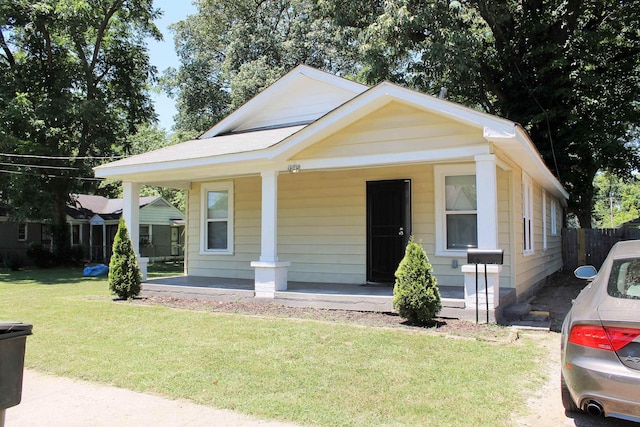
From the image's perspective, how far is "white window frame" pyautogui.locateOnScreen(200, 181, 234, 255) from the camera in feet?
36.5

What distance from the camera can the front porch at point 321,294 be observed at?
6.77 metres

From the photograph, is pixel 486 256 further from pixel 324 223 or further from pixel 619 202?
pixel 619 202

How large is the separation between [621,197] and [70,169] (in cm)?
7473

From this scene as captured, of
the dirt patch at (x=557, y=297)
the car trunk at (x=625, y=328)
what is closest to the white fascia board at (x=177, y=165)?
the dirt patch at (x=557, y=297)

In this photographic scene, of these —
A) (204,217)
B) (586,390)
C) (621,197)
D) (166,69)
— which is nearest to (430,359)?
(586,390)

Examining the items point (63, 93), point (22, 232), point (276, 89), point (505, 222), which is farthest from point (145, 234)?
point (505, 222)

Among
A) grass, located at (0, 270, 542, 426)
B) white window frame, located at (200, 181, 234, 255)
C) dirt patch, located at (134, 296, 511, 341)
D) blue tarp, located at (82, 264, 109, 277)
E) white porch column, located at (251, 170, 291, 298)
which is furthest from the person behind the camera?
blue tarp, located at (82, 264, 109, 277)

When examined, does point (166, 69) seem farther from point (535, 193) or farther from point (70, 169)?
point (535, 193)

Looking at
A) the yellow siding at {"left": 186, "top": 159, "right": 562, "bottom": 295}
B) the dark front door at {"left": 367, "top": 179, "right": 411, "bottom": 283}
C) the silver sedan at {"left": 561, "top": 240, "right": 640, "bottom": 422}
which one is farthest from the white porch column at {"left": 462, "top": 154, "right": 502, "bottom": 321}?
the silver sedan at {"left": 561, "top": 240, "right": 640, "bottom": 422}

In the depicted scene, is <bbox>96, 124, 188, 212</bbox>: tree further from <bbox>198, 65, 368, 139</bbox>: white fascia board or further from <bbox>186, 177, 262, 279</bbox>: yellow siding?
<bbox>186, 177, 262, 279</bbox>: yellow siding

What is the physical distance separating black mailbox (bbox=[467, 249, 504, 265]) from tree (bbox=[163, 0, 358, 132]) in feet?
64.8

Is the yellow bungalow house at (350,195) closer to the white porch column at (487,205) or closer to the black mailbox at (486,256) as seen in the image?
the white porch column at (487,205)

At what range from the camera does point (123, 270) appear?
29.0 ft

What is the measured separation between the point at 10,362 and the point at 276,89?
374 inches
